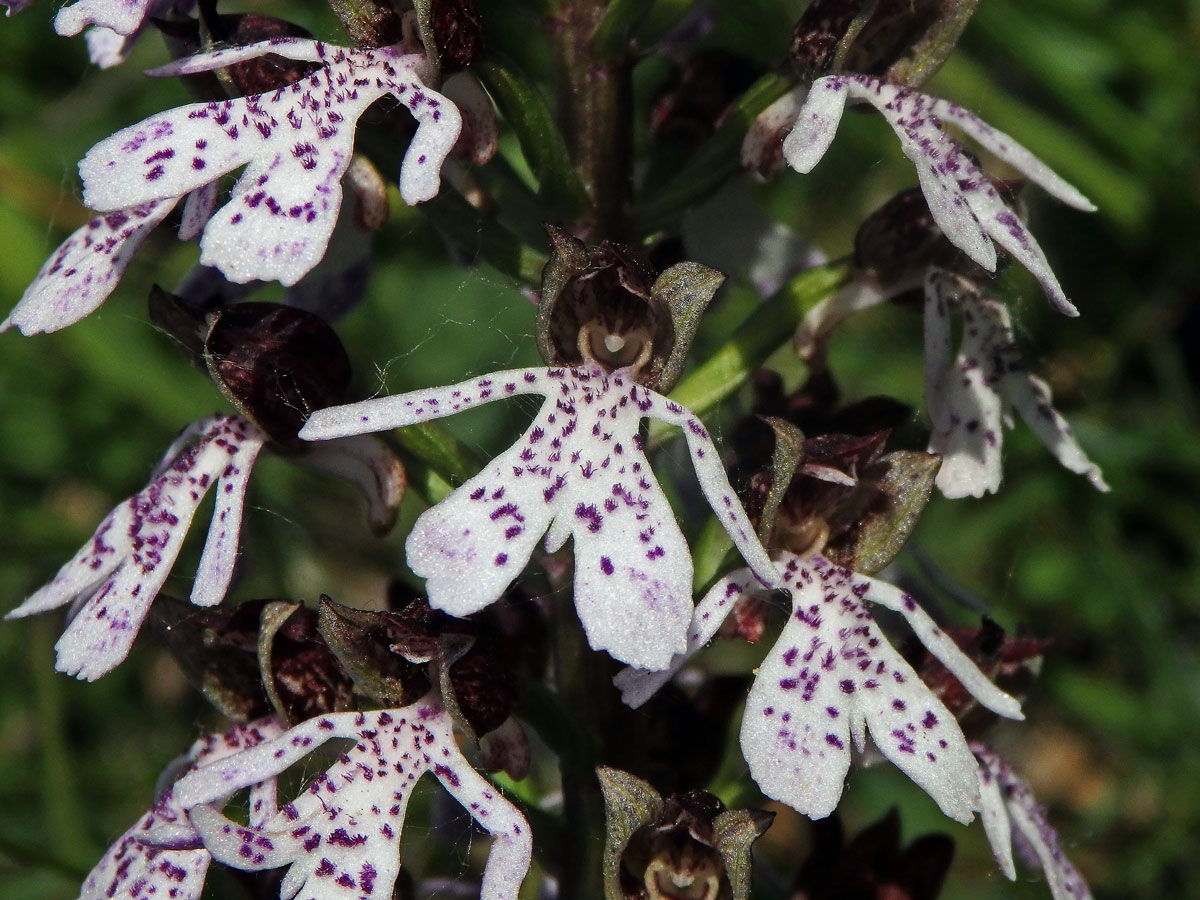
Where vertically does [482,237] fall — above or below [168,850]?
above

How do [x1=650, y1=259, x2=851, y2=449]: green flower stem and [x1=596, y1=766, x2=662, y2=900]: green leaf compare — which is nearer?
[x1=596, y1=766, x2=662, y2=900]: green leaf

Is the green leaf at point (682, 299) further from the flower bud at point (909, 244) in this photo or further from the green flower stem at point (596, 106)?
the flower bud at point (909, 244)

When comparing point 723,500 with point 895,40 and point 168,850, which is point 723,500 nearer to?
point 895,40

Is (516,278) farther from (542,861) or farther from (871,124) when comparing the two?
(871,124)

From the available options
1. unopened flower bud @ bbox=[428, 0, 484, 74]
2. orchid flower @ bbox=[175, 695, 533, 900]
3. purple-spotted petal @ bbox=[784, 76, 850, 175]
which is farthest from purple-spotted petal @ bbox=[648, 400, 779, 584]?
unopened flower bud @ bbox=[428, 0, 484, 74]

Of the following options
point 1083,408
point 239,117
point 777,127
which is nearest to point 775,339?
point 777,127

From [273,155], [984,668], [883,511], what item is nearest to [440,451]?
[273,155]

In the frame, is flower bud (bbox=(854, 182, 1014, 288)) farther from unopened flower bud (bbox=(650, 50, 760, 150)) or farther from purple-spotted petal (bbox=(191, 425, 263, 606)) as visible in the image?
purple-spotted petal (bbox=(191, 425, 263, 606))
